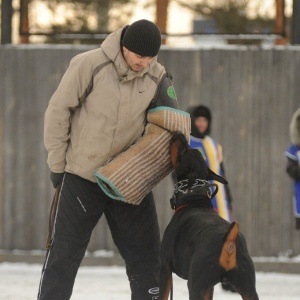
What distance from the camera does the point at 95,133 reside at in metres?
4.75

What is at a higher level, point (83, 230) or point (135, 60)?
point (135, 60)

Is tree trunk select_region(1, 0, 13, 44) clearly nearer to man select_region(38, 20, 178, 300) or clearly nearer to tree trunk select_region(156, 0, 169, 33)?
tree trunk select_region(156, 0, 169, 33)

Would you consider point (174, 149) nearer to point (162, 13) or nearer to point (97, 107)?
point (97, 107)

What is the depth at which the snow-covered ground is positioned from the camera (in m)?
7.25

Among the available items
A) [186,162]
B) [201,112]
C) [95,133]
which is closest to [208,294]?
[186,162]

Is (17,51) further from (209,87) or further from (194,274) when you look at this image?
(194,274)

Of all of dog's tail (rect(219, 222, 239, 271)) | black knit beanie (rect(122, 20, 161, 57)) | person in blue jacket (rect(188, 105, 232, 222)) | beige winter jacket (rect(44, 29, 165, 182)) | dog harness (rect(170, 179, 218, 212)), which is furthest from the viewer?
person in blue jacket (rect(188, 105, 232, 222))

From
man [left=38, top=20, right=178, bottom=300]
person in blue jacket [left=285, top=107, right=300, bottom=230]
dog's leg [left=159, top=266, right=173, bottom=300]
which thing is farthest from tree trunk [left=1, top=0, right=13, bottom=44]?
dog's leg [left=159, top=266, right=173, bottom=300]

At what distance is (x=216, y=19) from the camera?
884 cm

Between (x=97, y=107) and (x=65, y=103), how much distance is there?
156 mm

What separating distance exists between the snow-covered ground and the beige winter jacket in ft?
8.33

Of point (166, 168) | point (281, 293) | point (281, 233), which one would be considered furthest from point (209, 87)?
point (166, 168)

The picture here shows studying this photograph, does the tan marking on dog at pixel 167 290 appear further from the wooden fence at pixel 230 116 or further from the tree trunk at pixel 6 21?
the tree trunk at pixel 6 21

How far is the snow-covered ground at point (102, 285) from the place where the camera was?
7250 mm
